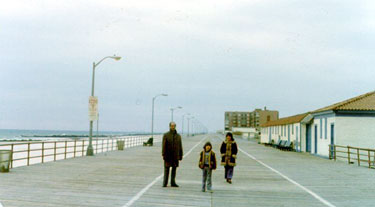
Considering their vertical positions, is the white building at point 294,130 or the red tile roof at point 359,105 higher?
the red tile roof at point 359,105

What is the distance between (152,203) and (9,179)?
20.3 ft

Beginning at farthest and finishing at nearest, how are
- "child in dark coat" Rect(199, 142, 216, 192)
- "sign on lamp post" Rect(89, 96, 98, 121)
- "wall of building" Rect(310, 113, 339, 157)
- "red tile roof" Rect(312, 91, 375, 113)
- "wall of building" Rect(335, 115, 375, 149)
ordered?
"wall of building" Rect(310, 113, 339, 157)
"red tile roof" Rect(312, 91, 375, 113)
"wall of building" Rect(335, 115, 375, 149)
"sign on lamp post" Rect(89, 96, 98, 121)
"child in dark coat" Rect(199, 142, 216, 192)

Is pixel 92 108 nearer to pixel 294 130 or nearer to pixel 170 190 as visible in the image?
pixel 170 190

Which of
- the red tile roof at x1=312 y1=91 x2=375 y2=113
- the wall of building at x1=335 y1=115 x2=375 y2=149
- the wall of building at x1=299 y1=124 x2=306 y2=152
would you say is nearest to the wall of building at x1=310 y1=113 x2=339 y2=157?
the wall of building at x1=335 y1=115 x2=375 y2=149

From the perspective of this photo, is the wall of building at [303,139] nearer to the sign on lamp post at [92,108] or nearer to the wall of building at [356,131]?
the wall of building at [356,131]

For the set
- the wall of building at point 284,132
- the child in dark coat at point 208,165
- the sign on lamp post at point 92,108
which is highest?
the sign on lamp post at point 92,108

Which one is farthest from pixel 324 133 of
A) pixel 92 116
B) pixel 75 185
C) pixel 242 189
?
pixel 75 185

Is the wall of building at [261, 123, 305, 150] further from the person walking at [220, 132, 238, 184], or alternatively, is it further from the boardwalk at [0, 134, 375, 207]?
the person walking at [220, 132, 238, 184]

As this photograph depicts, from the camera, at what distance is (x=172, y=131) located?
12.9 m

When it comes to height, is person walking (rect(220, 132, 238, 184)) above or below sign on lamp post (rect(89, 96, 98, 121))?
below

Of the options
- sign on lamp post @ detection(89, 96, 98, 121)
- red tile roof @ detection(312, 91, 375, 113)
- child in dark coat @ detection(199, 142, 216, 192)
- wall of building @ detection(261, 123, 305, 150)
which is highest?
red tile roof @ detection(312, 91, 375, 113)

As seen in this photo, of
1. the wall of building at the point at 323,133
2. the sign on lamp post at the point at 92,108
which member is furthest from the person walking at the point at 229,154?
the wall of building at the point at 323,133

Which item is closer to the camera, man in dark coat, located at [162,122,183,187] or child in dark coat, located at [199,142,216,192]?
child in dark coat, located at [199,142,216,192]

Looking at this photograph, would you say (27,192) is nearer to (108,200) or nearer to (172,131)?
(108,200)
